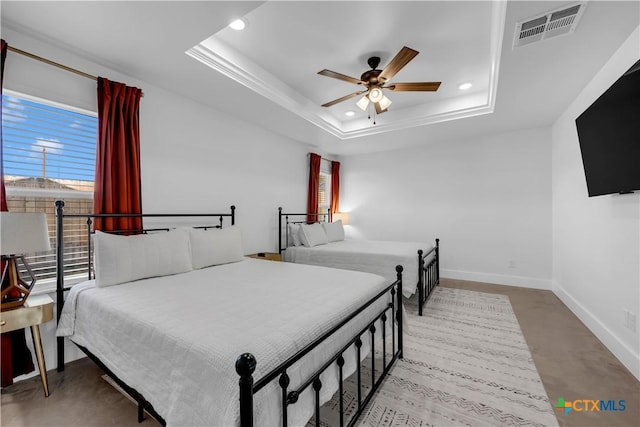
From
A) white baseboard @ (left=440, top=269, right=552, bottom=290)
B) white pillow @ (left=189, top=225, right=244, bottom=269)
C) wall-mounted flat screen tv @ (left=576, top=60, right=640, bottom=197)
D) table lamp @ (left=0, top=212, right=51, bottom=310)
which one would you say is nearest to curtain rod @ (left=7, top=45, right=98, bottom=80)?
table lamp @ (left=0, top=212, right=51, bottom=310)

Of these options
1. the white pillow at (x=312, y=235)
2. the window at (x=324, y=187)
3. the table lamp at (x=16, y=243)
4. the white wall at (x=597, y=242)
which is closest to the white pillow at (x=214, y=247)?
the table lamp at (x=16, y=243)

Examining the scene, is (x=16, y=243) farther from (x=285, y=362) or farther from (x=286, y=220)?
(x=286, y=220)

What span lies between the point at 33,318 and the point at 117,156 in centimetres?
135

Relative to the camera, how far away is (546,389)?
1870 millimetres

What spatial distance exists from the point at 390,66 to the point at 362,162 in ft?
11.6

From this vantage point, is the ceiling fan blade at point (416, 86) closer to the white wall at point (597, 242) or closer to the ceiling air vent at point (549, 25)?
the ceiling air vent at point (549, 25)

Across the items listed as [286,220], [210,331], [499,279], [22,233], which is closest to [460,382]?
[210,331]

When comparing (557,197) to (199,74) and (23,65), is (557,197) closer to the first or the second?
(199,74)

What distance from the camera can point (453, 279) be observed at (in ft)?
15.9

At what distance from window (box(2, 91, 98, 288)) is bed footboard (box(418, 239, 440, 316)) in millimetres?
3285

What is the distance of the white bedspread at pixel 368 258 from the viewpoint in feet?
10.9

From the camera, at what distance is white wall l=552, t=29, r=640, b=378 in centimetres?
210

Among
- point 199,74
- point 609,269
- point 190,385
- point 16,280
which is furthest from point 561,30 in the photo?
point 16,280

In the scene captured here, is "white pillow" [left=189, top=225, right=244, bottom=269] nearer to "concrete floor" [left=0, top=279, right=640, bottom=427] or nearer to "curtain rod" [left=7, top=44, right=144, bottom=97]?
"concrete floor" [left=0, top=279, right=640, bottom=427]
